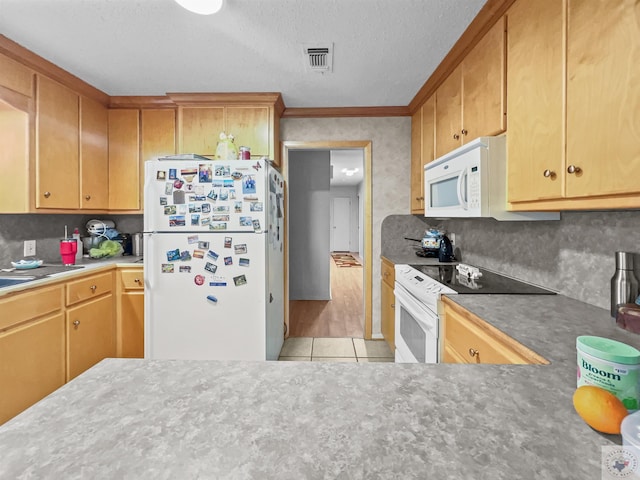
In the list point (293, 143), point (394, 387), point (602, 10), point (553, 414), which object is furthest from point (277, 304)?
point (602, 10)

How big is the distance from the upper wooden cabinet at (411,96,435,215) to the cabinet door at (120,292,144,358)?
99.1 inches

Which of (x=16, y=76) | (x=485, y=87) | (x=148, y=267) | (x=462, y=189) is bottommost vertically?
(x=148, y=267)

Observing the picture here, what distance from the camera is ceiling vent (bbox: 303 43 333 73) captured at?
1.95 m

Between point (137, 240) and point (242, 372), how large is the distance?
266 centimetres

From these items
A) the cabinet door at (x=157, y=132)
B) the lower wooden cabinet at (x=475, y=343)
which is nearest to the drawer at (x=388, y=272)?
the lower wooden cabinet at (x=475, y=343)

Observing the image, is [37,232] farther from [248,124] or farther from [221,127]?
[248,124]

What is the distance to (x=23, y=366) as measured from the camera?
5.60ft

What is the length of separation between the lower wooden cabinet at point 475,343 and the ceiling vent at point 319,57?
170 centimetres

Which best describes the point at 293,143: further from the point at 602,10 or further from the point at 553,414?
the point at 553,414

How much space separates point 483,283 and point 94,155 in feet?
10.5

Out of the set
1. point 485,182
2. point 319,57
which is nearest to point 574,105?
point 485,182

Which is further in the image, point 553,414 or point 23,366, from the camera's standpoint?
point 23,366

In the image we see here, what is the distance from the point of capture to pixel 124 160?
2809mm

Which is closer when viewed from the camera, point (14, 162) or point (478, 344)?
point (478, 344)
